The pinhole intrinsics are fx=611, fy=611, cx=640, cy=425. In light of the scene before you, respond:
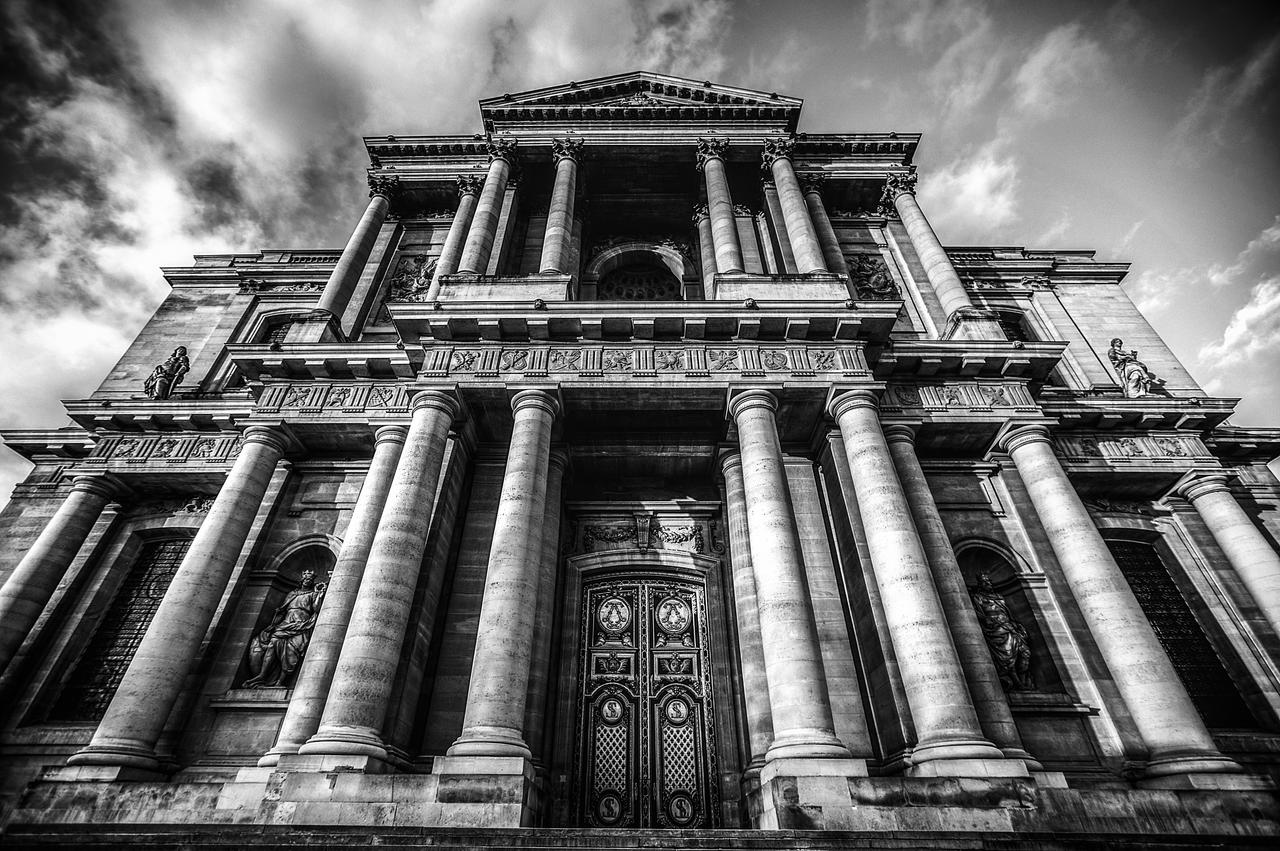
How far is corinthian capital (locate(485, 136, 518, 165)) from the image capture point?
18.8 meters

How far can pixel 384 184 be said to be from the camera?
65.5 ft

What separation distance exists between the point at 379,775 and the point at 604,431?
840cm

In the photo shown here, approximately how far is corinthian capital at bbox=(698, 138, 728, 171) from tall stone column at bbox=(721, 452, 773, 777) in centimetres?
1000

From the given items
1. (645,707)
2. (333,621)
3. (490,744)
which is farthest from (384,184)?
(490,744)

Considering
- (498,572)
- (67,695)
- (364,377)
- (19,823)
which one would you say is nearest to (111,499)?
(67,695)

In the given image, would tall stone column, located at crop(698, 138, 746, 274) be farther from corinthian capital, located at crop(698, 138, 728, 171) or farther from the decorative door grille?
the decorative door grille

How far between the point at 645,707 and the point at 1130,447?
13.3 m

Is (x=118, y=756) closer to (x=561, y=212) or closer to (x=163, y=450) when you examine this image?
(x=163, y=450)

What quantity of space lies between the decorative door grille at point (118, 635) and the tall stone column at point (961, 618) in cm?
1703

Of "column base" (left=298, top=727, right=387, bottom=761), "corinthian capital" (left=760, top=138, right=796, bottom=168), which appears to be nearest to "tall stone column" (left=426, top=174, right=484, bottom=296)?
"corinthian capital" (left=760, top=138, right=796, bottom=168)

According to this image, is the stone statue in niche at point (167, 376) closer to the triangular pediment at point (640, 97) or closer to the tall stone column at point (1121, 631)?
the triangular pediment at point (640, 97)

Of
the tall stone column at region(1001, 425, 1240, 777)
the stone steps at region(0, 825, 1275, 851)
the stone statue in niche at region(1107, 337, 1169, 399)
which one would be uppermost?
the stone statue in niche at region(1107, 337, 1169, 399)

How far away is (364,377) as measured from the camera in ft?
47.5

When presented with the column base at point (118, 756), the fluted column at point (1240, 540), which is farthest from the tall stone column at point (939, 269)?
the column base at point (118, 756)
